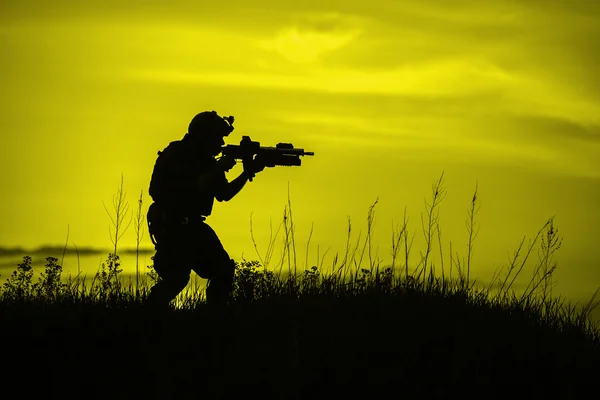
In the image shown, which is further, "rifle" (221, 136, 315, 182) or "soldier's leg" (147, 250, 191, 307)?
"rifle" (221, 136, 315, 182)

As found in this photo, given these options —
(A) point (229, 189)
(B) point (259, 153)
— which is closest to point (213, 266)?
(A) point (229, 189)

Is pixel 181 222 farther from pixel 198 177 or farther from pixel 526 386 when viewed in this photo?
pixel 526 386

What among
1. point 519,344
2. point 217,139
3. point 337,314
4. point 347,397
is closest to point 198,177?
point 217,139

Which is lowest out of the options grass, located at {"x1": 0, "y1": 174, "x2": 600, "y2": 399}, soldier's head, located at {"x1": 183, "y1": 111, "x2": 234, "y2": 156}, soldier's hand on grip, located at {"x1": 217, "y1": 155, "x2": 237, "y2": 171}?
grass, located at {"x1": 0, "y1": 174, "x2": 600, "y2": 399}

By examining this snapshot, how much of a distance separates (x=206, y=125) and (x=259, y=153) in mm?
749

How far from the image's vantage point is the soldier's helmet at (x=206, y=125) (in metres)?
10.5

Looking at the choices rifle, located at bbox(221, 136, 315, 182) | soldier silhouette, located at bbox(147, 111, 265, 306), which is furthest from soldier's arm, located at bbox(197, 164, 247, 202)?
rifle, located at bbox(221, 136, 315, 182)

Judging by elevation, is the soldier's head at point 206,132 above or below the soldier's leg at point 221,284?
above

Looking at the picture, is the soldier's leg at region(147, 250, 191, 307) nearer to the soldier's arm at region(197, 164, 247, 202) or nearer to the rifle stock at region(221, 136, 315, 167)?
the soldier's arm at region(197, 164, 247, 202)

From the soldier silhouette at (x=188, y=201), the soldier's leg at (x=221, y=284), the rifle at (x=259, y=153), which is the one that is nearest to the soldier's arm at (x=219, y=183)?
the soldier silhouette at (x=188, y=201)

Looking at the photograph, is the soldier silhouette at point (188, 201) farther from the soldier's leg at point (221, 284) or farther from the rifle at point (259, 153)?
the rifle at point (259, 153)

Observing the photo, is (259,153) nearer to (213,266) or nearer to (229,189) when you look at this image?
(229,189)

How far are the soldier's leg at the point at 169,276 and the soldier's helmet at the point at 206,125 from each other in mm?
1342

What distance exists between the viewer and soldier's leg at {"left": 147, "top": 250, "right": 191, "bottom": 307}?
1043 cm
